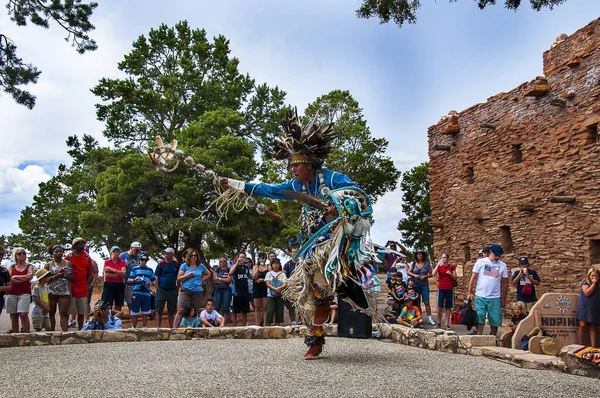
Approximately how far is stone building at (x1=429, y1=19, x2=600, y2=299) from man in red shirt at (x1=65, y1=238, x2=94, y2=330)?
34.6ft

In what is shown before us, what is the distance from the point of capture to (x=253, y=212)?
77.0ft

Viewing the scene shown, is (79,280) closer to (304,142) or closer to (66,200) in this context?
(304,142)

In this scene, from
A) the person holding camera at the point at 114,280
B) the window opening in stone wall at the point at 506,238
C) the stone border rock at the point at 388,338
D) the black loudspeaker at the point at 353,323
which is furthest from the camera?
the window opening in stone wall at the point at 506,238

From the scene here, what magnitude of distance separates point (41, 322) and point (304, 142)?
6702 millimetres

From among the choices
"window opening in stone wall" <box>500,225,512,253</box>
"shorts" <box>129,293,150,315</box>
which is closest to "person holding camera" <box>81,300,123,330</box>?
"shorts" <box>129,293,150,315</box>

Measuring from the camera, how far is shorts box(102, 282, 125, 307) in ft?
36.7

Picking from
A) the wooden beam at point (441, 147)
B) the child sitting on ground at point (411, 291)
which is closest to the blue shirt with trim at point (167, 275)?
the child sitting on ground at point (411, 291)

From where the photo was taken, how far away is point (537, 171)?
15.3 metres

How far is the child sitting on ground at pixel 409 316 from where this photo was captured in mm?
10906

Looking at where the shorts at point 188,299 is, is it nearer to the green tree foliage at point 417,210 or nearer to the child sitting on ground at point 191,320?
the child sitting on ground at point 191,320

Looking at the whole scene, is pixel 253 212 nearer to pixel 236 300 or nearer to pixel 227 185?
pixel 236 300

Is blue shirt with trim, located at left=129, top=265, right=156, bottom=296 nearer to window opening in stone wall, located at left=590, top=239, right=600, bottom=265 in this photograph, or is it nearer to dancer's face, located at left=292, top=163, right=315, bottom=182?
dancer's face, located at left=292, top=163, right=315, bottom=182

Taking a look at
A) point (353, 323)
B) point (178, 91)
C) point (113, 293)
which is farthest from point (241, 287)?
point (178, 91)

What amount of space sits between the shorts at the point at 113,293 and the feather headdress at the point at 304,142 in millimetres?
5930
